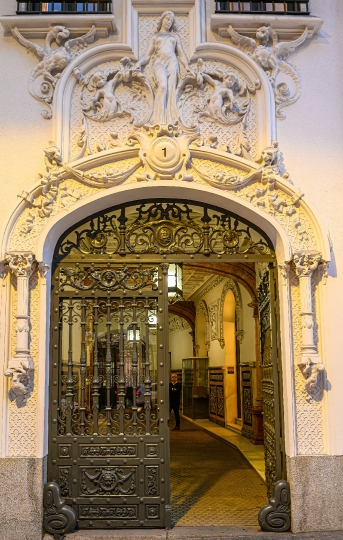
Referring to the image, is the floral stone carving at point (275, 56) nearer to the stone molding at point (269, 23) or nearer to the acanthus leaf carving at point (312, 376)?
the stone molding at point (269, 23)

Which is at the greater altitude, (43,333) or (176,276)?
(176,276)

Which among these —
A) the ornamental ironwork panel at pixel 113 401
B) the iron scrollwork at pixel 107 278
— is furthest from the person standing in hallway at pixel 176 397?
the iron scrollwork at pixel 107 278

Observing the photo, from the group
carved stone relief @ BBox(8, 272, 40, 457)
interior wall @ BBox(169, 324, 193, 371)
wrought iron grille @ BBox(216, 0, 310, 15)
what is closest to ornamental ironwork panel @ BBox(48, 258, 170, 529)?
carved stone relief @ BBox(8, 272, 40, 457)

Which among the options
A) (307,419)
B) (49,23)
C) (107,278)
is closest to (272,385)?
(307,419)

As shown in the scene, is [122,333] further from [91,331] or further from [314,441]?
[314,441]

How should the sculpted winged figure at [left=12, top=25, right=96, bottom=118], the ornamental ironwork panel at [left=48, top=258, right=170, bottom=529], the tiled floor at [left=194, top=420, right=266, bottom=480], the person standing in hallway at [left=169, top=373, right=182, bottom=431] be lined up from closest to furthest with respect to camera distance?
the ornamental ironwork panel at [left=48, top=258, right=170, bottom=529] → the sculpted winged figure at [left=12, top=25, right=96, bottom=118] → the tiled floor at [left=194, top=420, right=266, bottom=480] → the person standing in hallway at [left=169, top=373, right=182, bottom=431]

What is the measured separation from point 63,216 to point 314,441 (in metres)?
3.56

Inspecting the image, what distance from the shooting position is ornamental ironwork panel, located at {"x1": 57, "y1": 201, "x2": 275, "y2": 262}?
7.19 metres

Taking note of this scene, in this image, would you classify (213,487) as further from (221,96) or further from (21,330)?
(221,96)

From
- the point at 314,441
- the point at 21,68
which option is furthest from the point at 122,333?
the point at 21,68

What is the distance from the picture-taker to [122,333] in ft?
23.3

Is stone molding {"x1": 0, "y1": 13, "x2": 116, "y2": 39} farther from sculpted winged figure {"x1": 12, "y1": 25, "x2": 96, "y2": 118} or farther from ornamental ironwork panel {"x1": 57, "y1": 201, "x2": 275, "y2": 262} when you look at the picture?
ornamental ironwork panel {"x1": 57, "y1": 201, "x2": 275, "y2": 262}

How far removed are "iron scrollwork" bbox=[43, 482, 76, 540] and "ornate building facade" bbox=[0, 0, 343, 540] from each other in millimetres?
117

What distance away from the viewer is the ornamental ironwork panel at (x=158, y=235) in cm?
719
